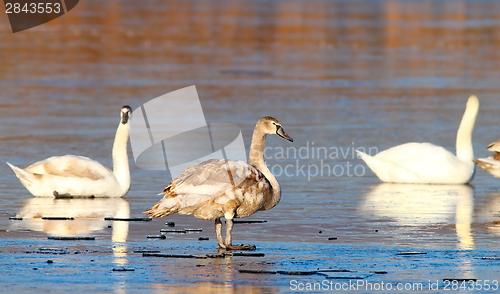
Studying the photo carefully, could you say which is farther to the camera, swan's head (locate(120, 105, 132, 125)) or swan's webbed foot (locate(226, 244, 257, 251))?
swan's head (locate(120, 105, 132, 125))

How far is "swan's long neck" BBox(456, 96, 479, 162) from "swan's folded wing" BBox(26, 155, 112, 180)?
215 inches

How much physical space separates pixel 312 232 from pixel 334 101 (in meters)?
13.2

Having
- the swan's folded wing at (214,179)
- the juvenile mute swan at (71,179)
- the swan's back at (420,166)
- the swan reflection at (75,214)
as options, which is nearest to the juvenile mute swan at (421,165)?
the swan's back at (420,166)

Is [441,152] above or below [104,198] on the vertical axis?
above

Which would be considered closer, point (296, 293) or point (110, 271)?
point (296, 293)

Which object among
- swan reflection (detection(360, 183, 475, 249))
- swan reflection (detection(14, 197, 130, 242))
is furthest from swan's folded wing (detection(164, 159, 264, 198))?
swan reflection (detection(360, 183, 475, 249))

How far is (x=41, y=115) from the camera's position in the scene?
19.8 m

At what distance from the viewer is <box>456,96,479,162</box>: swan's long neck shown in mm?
13656

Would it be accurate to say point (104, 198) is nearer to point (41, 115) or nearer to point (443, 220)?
point (443, 220)

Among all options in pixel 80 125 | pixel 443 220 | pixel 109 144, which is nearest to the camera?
pixel 443 220

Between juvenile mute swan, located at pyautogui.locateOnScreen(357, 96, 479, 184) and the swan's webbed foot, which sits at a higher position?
juvenile mute swan, located at pyautogui.locateOnScreen(357, 96, 479, 184)

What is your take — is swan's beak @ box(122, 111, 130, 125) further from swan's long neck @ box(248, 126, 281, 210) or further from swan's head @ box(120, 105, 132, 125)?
swan's long neck @ box(248, 126, 281, 210)

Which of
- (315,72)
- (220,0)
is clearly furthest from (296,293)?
(220,0)

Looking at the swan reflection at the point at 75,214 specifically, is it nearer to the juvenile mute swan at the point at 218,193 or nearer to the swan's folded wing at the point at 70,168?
the swan's folded wing at the point at 70,168
